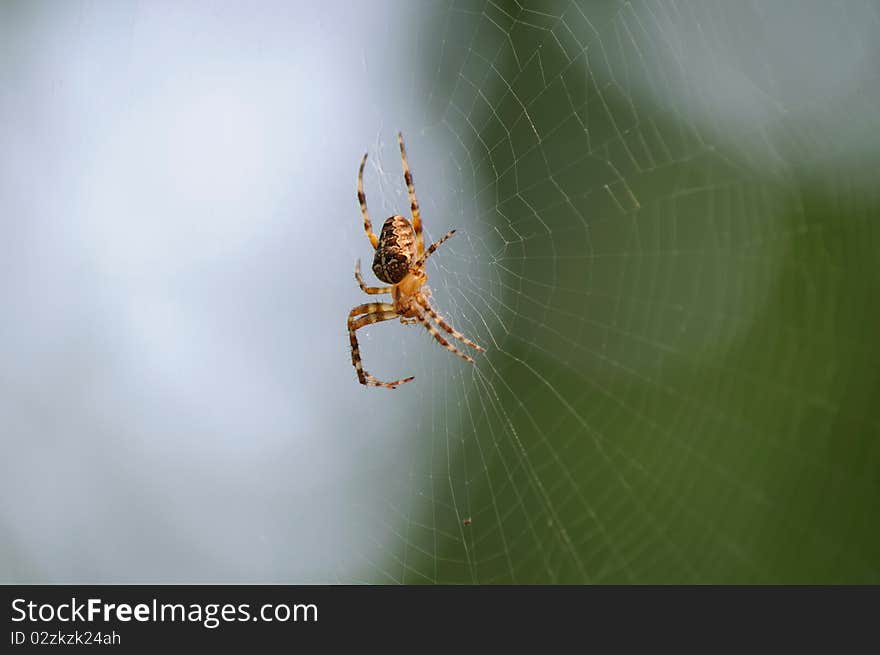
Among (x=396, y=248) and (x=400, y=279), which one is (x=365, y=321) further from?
(x=396, y=248)

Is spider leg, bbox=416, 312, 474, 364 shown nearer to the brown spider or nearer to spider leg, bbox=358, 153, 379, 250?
the brown spider

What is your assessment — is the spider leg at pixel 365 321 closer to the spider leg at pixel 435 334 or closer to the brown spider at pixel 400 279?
the brown spider at pixel 400 279

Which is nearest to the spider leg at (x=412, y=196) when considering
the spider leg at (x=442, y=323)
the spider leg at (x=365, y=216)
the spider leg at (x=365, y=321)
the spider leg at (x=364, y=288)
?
the spider leg at (x=365, y=216)

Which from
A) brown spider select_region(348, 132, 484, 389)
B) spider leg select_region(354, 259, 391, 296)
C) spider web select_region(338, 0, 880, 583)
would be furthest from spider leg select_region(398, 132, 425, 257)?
spider leg select_region(354, 259, 391, 296)

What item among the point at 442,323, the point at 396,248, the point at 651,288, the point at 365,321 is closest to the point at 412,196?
the point at 396,248

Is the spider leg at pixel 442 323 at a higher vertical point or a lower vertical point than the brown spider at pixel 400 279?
lower

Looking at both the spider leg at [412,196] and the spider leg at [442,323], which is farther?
the spider leg at [442,323]
